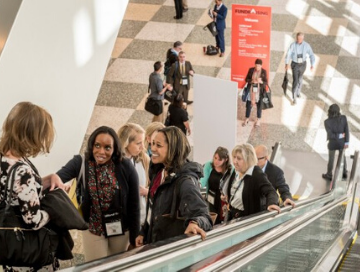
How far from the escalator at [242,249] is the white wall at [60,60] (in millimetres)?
1596

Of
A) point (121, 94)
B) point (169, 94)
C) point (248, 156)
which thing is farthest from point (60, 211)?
point (121, 94)

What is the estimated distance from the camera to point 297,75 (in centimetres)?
1205

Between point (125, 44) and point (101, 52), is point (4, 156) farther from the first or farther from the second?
point (125, 44)

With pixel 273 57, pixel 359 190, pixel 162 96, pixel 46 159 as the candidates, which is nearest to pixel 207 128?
pixel 162 96

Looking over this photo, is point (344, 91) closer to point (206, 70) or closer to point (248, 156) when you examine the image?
point (206, 70)

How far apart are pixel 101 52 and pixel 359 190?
5.96m

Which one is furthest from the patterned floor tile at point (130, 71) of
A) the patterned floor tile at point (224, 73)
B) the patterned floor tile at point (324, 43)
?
the patterned floor tile at point (324, 43)

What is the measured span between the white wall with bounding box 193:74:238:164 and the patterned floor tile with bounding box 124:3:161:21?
5.14 m

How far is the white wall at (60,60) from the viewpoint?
171 inches

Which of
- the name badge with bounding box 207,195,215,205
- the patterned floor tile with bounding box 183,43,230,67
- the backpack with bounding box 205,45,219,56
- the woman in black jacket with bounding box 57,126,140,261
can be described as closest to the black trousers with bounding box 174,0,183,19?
the patterned floor tile with bounding box 183,43,230,67

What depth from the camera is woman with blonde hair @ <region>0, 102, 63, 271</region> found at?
3320 mm

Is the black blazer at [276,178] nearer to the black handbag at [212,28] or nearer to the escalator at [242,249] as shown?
the escalator at [242,249]

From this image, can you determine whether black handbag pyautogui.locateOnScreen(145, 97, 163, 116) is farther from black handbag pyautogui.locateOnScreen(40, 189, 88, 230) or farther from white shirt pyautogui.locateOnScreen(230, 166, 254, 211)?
black handbag pyautogui.locateOnScreen(40, 189, 88, 230)

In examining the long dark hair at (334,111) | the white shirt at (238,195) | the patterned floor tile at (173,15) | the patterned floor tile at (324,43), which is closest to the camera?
the white shirt at (238,195)
